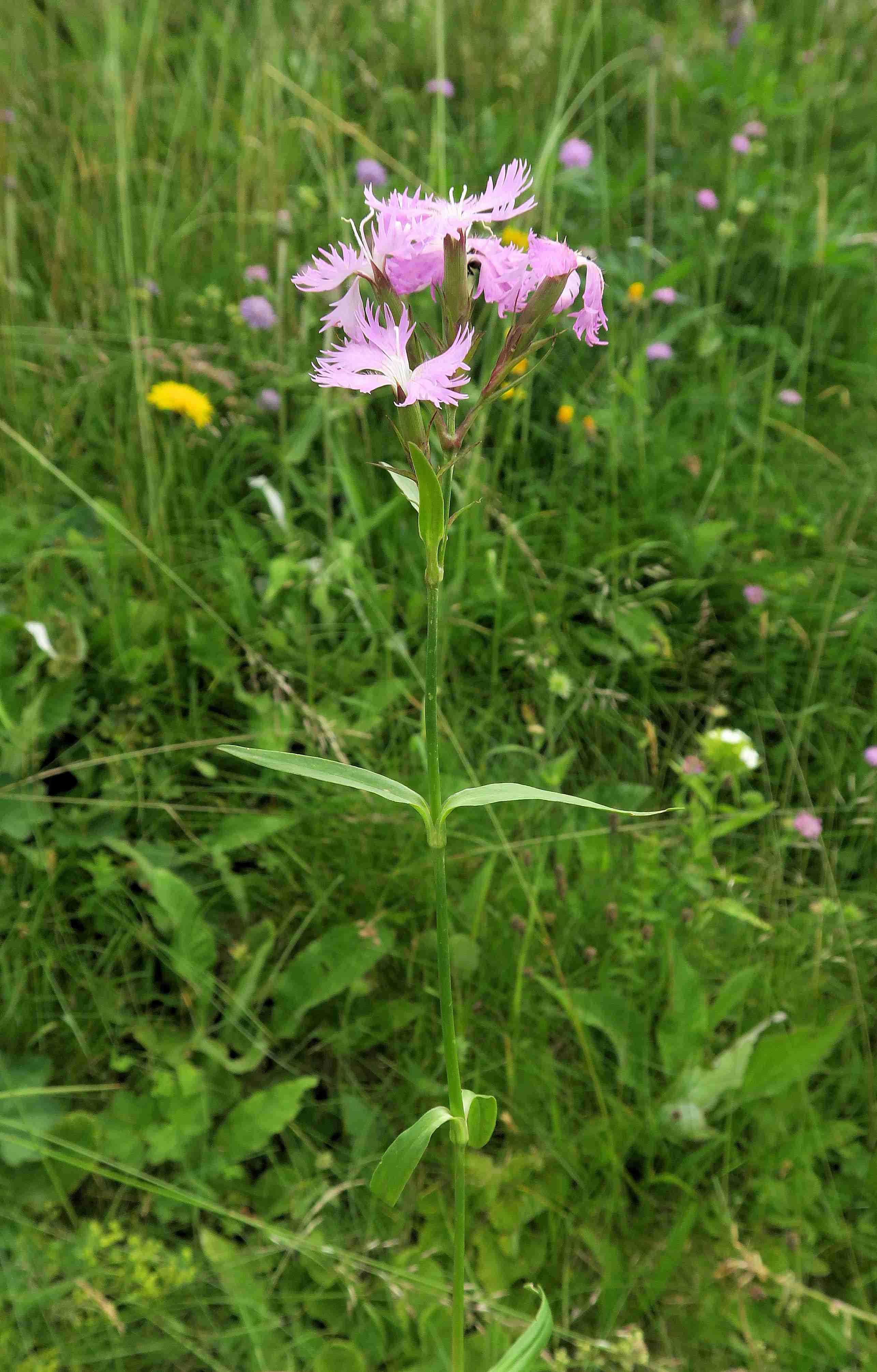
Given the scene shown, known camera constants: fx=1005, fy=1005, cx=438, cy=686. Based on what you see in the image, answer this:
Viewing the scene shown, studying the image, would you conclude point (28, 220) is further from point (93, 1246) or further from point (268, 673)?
point (93, 1246)

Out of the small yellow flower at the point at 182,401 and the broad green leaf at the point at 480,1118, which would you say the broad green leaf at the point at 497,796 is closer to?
the broad green leaf at the point at 480,1118

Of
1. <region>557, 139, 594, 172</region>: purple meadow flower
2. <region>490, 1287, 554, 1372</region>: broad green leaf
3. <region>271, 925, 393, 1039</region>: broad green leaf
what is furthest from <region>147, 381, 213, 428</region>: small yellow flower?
<region>490, 1287, 554, 1372</region>: broad green leaf

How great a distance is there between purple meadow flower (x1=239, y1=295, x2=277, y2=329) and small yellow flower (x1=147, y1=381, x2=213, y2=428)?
234mm

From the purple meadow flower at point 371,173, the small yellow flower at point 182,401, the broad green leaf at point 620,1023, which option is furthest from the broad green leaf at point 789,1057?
the purple meadow flower at point 371,173

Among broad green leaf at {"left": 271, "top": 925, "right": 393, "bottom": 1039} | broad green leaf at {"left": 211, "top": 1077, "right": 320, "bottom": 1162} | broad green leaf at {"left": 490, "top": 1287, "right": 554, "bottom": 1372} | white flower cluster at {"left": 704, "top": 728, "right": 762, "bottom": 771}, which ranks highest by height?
white flower cluster at {"left": 704, "top": 728, "right": 762, "bottom": 771}

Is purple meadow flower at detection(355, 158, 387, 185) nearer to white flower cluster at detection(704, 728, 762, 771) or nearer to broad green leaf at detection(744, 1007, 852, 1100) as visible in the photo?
white flower cluster at detection(704, 728, 762, 771)

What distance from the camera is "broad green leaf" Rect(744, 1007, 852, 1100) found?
143cm

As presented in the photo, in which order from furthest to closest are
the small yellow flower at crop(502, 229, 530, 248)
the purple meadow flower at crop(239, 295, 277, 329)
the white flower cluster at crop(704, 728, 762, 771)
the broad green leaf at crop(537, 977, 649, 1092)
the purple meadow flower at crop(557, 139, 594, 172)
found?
the purple meadow flower at crop(557, 139, 594, 172)
the purple meadow flower at crop(239, 295, 277, 329)
the small yellow flower at crop(502, 229, 530, 248)
the white flower cluster at crop(704, 728, 762, 771)
the broad green leaf at crop(537, 977, 649, 1092)

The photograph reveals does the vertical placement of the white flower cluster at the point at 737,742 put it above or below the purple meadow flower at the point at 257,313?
below

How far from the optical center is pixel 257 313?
216 centimetres

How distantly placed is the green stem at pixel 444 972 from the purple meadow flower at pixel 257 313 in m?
1.44

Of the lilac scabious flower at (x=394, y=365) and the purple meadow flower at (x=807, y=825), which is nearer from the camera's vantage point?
the lilac scabious flower at (x=394, y=365)

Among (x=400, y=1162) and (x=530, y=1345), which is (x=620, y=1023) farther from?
(x=400, y=1162)

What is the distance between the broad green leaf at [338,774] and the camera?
34.7 inches
